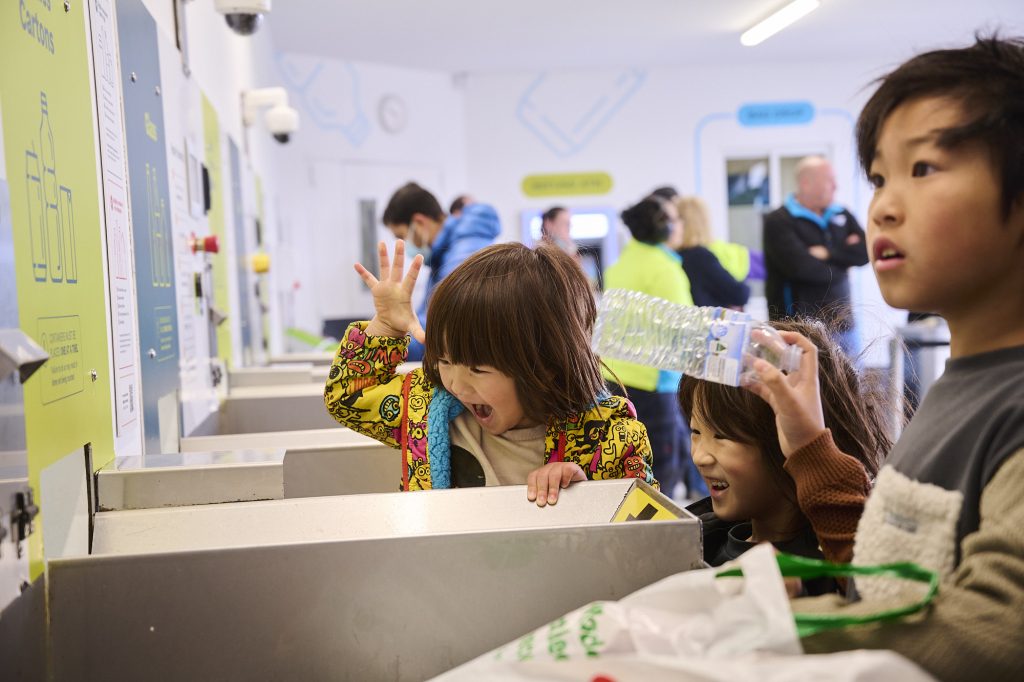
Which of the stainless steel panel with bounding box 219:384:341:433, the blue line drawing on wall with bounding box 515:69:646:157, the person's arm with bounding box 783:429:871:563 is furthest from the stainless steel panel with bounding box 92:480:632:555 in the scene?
the blue line drawing on wall with bounding box 515:69:646:157

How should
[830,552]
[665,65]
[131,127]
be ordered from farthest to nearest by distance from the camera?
[665,65] → [131,127] → [830,552]

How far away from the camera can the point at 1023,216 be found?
73cm

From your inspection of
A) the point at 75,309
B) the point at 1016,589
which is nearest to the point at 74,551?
the point at 75,309

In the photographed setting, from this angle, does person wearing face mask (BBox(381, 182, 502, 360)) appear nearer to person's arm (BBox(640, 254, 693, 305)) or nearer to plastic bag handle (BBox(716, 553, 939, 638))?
person's arm (BBox(640, 254, 693, 305))

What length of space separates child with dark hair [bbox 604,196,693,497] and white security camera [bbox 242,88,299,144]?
155 centimetres

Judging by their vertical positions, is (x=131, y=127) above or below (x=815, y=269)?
above

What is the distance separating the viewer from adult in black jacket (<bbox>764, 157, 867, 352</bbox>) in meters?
4.06

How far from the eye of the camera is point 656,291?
139 inches

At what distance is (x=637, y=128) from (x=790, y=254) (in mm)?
4120

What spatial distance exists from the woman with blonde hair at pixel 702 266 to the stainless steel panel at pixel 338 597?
311 centimetres

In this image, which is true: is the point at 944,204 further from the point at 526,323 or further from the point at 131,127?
the point at 131,127

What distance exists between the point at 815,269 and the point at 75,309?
347cm

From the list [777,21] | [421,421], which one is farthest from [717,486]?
[777,21]

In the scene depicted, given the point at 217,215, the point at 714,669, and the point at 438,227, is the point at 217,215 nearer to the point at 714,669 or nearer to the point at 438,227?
the point at 438,227
